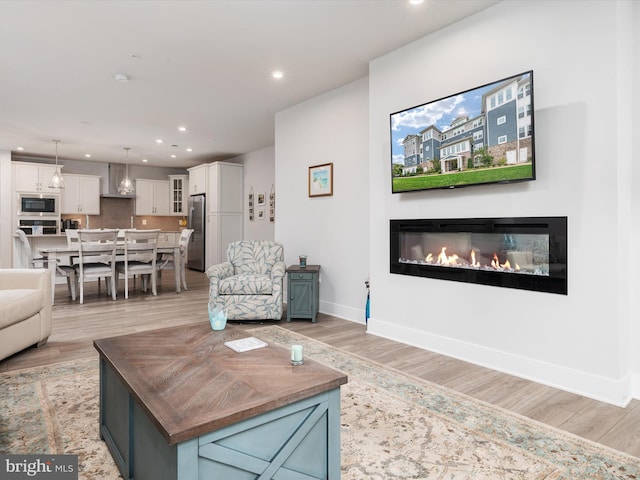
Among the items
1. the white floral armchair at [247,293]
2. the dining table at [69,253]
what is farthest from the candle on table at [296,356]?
the dining table at [69,253]

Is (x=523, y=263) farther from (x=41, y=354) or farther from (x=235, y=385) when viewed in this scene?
(x=41, y=354)

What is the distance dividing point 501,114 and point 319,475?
255 centimetres

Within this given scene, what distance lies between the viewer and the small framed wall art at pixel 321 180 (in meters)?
4.84

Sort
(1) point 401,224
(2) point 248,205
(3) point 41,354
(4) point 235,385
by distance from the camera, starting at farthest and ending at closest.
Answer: (2) point 248,205
(1) point 401,224
(3) point 41,354
(4) point 235,385

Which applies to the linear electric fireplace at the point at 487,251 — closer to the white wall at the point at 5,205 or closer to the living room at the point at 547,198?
the living room at the point at 547,198

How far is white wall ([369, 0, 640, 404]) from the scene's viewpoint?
2445 mm

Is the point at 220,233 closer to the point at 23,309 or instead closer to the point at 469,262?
the point at 23,309

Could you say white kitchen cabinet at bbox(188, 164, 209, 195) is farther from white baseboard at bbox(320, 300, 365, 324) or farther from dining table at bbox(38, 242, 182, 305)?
white baseboard at bbox(320, 300, 365, 324)

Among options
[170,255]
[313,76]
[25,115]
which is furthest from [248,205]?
[313,76]

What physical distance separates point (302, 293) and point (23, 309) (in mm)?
2580

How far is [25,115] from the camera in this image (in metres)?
5.73

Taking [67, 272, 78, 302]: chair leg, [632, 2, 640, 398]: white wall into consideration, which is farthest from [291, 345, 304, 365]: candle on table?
[67, 272, 78, 302]: chair leg

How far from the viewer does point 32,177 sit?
27.3 ft

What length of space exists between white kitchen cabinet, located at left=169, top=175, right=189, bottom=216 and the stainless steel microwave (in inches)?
99.3
